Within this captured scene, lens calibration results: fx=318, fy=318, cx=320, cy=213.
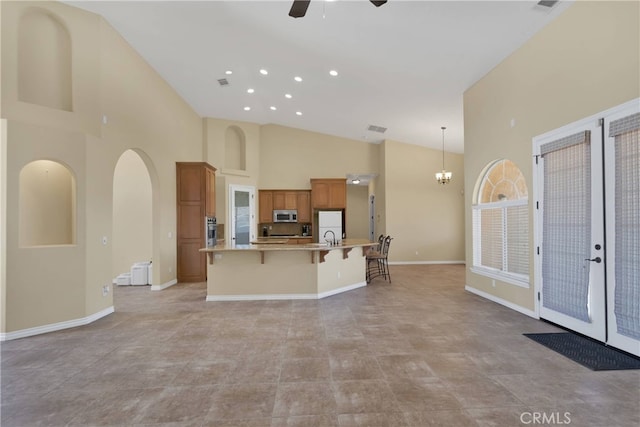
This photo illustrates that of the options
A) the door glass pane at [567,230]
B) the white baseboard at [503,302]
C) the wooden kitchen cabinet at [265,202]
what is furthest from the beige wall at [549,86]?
the wooden kitchen cabinet at [265,202]

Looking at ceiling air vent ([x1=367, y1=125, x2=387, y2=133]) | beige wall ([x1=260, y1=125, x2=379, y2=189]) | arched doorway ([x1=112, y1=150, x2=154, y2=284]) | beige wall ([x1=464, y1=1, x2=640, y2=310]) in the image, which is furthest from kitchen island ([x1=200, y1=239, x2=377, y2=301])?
beige wall ([x1=260, y1=125, x2=379, y2=189])

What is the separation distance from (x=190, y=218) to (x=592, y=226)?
6.89 metres

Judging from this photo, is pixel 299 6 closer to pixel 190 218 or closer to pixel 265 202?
pixel 190 218

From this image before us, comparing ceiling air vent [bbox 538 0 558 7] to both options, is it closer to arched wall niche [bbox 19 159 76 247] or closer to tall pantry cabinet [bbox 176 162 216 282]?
arched wall niche [bbox 19 159 76 247]

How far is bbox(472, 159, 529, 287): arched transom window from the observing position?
4617 millimetres

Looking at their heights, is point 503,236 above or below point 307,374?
above

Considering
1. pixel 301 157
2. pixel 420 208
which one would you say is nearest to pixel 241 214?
pixel 301 157

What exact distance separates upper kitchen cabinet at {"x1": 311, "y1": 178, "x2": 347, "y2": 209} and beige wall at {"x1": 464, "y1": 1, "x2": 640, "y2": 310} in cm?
431

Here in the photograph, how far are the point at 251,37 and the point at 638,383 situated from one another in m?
5.98

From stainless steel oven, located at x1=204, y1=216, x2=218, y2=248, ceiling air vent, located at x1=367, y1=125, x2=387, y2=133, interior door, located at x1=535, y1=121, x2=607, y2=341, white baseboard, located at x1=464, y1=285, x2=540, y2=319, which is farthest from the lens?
ceiling air vent, located at x1=367, y1=125, x2=387, y2=133

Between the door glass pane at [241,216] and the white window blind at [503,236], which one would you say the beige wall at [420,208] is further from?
the door glass pane at [241,216]

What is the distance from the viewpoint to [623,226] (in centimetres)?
313

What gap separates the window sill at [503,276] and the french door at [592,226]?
0.29 meters

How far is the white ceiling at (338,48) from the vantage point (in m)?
3.93
